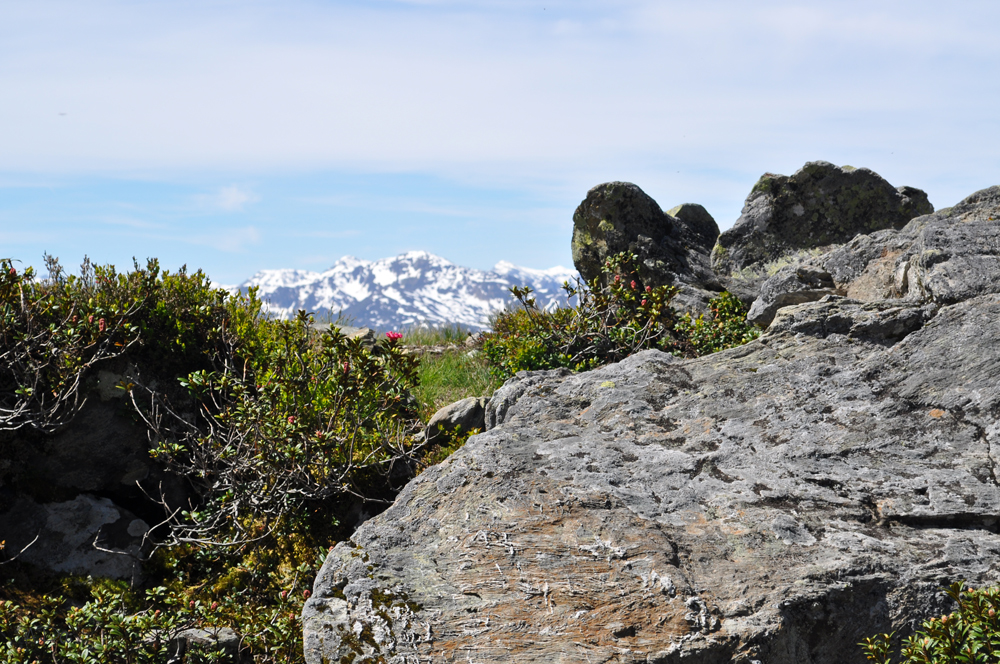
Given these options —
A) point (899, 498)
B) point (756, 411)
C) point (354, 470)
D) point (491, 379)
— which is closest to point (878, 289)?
point (756, 411)

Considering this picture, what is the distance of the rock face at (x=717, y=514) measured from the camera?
3.50m

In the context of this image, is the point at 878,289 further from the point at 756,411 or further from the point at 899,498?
the point at 899,498

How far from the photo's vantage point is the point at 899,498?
158 inches

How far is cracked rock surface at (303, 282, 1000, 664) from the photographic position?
350 centimetres

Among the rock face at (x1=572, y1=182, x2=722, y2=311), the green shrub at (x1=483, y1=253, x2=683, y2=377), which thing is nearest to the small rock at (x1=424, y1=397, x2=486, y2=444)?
the green shrub at (x1=483, y1=253, x2=683, y2=377)

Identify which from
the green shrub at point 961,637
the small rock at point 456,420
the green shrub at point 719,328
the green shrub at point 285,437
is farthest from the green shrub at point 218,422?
the green shrub at point 961,637

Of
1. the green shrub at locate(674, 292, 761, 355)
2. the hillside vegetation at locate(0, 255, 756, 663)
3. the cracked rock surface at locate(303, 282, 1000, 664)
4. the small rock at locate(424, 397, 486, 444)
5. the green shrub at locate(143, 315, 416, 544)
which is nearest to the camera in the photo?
the cracked rock surface at locate(303, 282, 1000, 664)

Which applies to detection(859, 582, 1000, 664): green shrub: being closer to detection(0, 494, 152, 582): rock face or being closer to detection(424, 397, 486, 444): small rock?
detection(424, 397, 486, 444): small rock

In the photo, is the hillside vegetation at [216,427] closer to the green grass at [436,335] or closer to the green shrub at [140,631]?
the green shrub at [140,631]

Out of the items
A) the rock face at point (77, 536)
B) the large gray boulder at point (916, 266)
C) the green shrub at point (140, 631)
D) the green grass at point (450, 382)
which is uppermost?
the large gray boulder at point (916, 266)

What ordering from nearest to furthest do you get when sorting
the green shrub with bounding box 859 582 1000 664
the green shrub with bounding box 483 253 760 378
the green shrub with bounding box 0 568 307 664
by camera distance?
the green shrub with bounding box 859 582 1000 664 → the green shrub with bounding box 0 568 307 664 → the green shrub with bounding box 483 253 760 378

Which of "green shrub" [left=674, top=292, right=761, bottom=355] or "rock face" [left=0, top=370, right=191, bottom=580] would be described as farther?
"green shrub" [left=674, top=292, right=761, bottom=355]

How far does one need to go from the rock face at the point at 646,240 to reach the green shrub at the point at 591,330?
1.54 ft

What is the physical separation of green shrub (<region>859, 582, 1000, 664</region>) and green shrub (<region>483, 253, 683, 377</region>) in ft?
15.8
